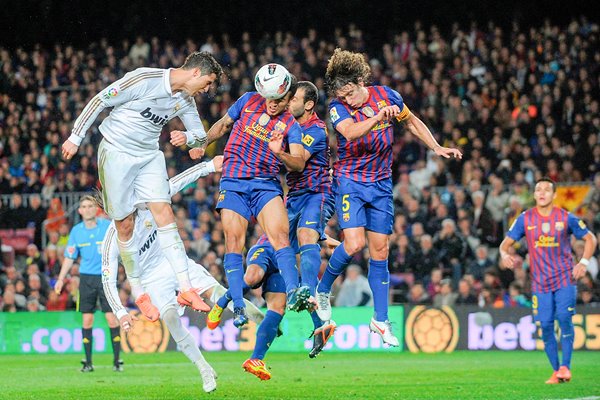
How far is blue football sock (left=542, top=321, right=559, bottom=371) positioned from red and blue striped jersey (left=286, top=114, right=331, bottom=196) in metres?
3.91

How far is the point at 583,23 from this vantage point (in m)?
24.2

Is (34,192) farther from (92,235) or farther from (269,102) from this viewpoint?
(269,102)

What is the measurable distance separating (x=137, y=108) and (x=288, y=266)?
2.28 m

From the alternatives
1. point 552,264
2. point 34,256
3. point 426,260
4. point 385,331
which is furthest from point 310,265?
point 34,256

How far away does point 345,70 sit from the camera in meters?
10.7

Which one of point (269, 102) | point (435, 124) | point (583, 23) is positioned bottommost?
point (269, 102)

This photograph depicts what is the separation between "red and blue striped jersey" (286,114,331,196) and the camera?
36.8 feet

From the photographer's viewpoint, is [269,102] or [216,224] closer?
[269,102]

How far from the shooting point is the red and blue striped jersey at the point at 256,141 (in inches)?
417

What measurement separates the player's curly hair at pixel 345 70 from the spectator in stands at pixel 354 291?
9.51 metres

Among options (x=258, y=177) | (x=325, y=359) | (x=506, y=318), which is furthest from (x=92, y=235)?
(x=506, y=318)

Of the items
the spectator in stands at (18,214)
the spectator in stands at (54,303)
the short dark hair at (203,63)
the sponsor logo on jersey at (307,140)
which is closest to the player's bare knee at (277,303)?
the sponsor logo on jersey at (307,140)

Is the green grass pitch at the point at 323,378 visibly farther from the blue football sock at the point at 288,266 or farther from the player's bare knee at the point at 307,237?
the player's bare knee at the point at 307,237

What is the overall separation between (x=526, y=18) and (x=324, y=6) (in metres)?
5.73
